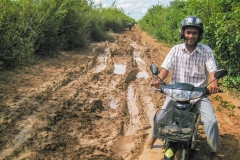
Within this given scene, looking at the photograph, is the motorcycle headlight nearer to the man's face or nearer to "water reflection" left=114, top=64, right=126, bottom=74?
the man's face

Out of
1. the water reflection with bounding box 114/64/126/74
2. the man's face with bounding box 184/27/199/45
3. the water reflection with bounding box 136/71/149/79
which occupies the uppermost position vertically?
the man's face with bounding box 184/27/199/45

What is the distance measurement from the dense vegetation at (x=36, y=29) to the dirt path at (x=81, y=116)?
2.23ft

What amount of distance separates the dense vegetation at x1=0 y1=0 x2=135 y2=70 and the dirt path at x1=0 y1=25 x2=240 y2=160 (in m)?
0.68

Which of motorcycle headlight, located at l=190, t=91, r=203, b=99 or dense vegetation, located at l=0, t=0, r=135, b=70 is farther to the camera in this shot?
dense vegetation, located at l=0, t=0, r=135, b=70

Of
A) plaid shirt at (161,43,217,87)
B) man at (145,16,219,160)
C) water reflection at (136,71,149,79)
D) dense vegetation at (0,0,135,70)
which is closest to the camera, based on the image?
man at (145,16,219,160)

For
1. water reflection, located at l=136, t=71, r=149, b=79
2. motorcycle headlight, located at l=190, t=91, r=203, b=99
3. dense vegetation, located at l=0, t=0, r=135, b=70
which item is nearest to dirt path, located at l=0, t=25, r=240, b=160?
water reflection, located at l=136, t=71, r=149, b=79

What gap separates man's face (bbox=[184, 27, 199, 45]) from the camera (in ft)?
13.5

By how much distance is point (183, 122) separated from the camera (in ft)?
11.6

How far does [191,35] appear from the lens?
414 cm

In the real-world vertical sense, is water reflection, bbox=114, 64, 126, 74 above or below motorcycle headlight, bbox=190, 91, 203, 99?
below

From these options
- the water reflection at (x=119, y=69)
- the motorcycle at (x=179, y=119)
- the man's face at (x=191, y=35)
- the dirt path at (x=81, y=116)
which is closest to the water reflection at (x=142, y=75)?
the dirt path at (x=81, y=116)

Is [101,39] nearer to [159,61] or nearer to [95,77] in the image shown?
[159,61]

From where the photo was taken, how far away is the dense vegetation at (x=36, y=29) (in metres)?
9.51

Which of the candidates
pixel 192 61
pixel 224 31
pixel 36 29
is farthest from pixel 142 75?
pixel 192 61
